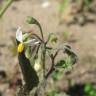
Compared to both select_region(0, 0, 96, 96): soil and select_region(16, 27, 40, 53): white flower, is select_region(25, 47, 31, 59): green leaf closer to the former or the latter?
select_region(16, 27, 40, 53): white flower

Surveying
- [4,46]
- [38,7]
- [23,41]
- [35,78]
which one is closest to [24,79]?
[35,78]

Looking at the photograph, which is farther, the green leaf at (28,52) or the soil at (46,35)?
the soil at (46,35)

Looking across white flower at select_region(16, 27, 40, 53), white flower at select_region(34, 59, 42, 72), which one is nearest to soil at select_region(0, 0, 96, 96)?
white flower at select_region(34, 59, 42, 72)

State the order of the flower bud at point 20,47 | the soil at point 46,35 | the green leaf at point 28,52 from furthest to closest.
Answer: the soil at point 46,35, the green leaf at point 28,52, the flower bud at point 20,47

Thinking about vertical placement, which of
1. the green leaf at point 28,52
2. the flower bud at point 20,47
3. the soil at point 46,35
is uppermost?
the flower bud at point 20,47

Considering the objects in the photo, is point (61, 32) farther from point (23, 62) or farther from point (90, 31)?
point (23, 62)

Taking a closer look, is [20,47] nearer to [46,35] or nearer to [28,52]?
[28,52]

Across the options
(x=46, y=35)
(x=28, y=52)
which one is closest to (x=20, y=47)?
(x=28, y=52)

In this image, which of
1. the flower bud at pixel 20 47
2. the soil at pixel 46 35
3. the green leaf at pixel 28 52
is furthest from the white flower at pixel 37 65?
the soil at pixel 46 35

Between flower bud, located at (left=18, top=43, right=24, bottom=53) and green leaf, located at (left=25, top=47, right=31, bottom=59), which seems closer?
flower bud, located at (left=18, top=43, right=24, bottom=53)

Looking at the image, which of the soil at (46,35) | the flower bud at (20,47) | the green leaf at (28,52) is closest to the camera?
the flower bud at (20,47)

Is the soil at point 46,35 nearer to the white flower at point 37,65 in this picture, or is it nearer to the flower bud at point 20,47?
the white flower at point 37,65

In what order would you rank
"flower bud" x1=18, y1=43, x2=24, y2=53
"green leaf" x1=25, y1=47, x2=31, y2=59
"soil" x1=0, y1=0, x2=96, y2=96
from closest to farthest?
1. "flower bud" x1=18, y1=43, x2=24, y2=53
2. "green leaf" x1=25, y1=47, x2=31, y2=59
3. "soil" x1=0, y1=0, x2=96, y2=96
